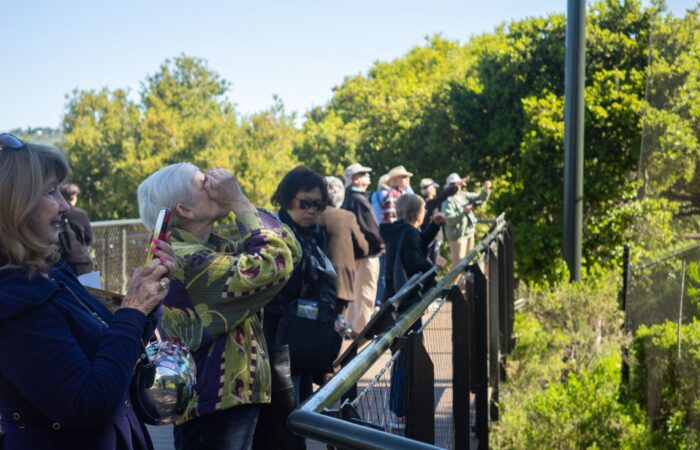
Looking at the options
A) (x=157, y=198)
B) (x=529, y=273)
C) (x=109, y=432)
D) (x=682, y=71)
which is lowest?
(x=529, y=273)

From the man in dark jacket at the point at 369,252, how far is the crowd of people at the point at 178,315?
450 centimetres

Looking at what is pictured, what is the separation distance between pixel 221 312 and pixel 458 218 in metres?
10.3

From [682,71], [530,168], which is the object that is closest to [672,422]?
[682,71]

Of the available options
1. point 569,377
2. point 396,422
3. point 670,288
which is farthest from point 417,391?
point 569,377

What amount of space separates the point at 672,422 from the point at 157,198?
2450 mm

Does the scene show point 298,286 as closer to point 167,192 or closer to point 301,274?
point 301,274

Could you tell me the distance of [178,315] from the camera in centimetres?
323

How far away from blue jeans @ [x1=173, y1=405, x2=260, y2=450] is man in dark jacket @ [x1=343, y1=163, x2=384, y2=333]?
20.4ft

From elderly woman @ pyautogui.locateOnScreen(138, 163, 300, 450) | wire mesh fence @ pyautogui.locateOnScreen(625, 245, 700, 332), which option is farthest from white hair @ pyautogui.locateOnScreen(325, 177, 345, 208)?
elderly woman @ pyautogui.locateOnScreen(138, 163, 300, 450)

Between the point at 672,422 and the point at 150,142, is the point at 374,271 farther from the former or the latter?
the point at 150,142

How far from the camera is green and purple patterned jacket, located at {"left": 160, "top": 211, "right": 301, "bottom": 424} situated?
323 centimetres

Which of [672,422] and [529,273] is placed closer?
[672,422]

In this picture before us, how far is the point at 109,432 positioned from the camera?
7.80 ft

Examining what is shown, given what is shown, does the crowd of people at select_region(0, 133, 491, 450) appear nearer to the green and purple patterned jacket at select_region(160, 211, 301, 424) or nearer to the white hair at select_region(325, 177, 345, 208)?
the green and purple patterned jacket at select_region(160, 211, 301, 424)
